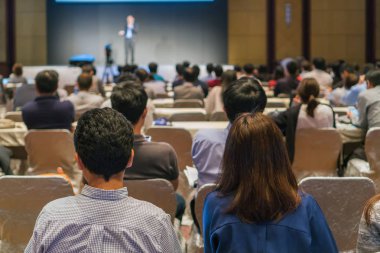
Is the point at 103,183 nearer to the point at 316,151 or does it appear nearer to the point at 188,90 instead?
the point at 316,151

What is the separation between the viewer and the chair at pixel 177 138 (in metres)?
5.22

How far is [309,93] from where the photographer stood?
225 inches

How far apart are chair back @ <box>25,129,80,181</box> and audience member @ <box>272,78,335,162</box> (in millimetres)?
1678

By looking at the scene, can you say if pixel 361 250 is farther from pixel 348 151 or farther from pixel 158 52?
pixel 158 52

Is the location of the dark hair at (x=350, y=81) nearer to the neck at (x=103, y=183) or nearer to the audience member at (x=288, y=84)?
the audience member at (x=288, y=84)

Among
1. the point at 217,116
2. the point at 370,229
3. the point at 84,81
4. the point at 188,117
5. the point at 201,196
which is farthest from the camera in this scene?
the point at 84,81

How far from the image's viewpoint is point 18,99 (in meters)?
8.77

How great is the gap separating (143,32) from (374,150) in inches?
561

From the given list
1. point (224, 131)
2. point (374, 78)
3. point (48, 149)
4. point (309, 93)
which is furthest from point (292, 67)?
point (224, 131)

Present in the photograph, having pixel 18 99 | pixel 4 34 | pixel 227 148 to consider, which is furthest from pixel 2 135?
pixel 4 34

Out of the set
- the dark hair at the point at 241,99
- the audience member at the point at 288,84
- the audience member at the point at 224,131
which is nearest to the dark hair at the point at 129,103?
the audience member at the point at 224,131

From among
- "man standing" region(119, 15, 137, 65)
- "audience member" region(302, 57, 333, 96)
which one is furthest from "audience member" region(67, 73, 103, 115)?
"man standing" region(119, 15, 137, 65)

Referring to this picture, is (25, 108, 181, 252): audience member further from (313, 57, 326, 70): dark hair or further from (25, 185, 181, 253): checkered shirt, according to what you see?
(313, 57, 326, 70): dark hair

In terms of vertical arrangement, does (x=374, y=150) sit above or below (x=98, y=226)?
below
